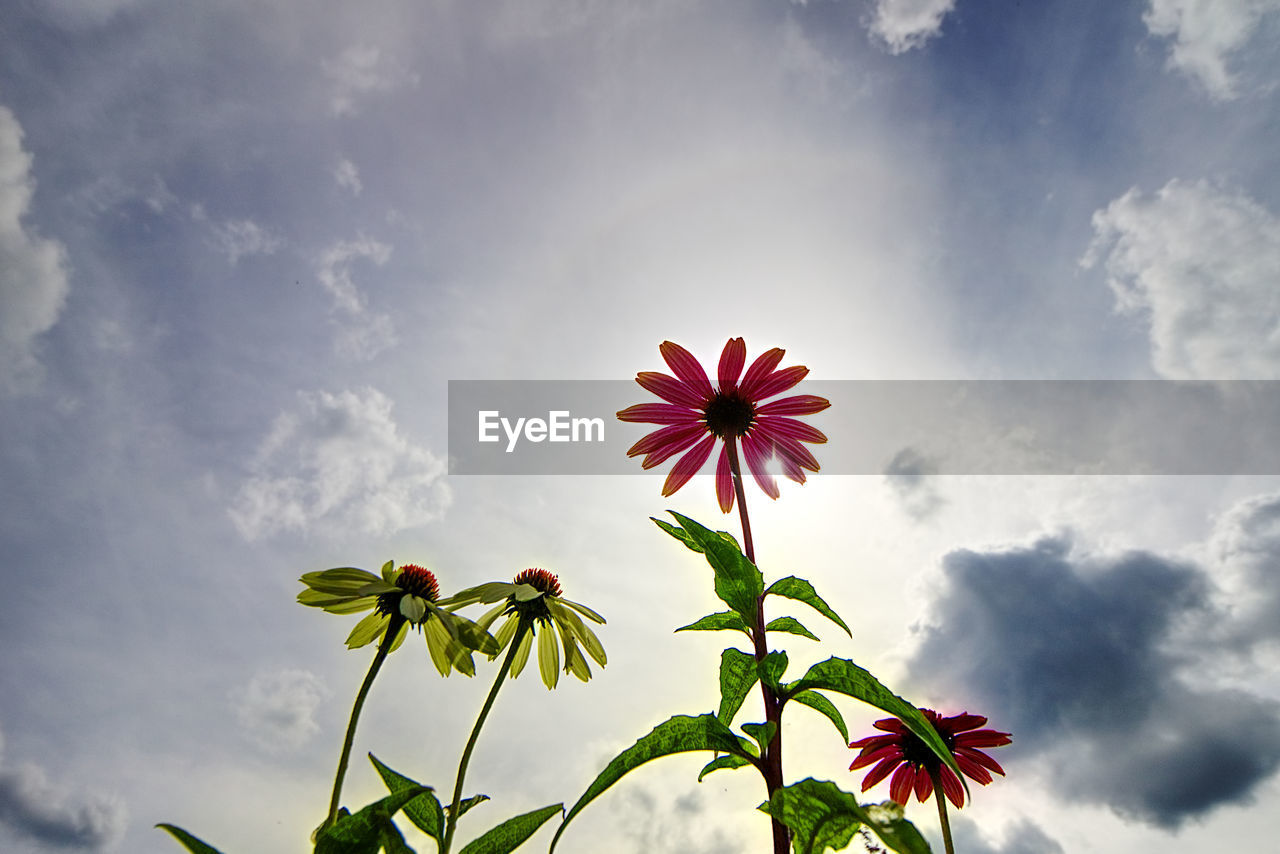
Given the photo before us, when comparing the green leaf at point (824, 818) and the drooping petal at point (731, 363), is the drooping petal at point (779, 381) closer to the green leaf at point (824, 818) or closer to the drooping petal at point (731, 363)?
the drooping petal at point (731, 363)

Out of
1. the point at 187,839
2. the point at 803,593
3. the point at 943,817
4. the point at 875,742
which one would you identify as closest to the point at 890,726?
the point at 875,742

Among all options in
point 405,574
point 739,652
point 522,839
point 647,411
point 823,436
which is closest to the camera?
point 522,839

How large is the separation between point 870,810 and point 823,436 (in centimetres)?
162

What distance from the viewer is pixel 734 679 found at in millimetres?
1527

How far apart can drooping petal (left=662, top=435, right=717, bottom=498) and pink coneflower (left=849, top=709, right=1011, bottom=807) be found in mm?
1468

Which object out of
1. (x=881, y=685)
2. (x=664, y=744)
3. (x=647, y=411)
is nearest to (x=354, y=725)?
(x=664, y=744)

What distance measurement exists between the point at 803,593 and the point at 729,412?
1057 mm

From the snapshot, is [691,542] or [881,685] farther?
[691,542]

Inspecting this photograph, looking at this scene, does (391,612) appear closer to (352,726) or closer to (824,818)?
(352,726)

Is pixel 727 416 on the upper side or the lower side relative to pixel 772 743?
upper

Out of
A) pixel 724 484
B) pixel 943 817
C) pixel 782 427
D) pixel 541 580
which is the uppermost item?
pixel 782 427

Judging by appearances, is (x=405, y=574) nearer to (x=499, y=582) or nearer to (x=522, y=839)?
(x=499, y=582)

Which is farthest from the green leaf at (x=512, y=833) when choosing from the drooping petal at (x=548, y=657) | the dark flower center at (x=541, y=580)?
the dark flower center at (x=541, y=580)

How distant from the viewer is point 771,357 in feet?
8.33
